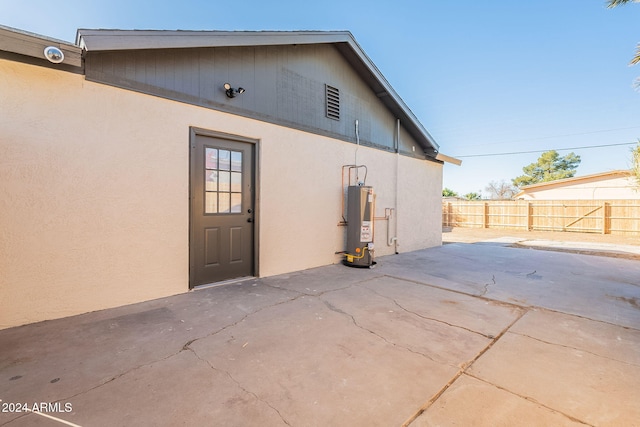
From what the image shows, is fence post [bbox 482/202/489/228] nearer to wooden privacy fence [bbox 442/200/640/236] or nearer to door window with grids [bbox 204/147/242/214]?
wooden privacy fence [bbox 442/200/640/236]

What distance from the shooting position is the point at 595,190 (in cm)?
1664

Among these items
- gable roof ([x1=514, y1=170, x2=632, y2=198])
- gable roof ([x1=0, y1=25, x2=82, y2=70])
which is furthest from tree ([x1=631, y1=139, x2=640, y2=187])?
gable roof ([x1=0, y1=25, x2=82, y2=70])

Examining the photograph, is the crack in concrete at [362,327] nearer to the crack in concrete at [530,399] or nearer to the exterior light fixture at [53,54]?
the crack in concrete at [530,399]

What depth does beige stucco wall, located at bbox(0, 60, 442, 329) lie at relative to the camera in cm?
262

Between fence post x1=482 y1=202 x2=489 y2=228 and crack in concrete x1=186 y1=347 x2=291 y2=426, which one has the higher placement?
fence post x1=482 y1=202 x2=489 y2=228

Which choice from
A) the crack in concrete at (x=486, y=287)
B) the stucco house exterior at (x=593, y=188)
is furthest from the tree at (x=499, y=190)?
the crack in concrete at (x=486, y=287)

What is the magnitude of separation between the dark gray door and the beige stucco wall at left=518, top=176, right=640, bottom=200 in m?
20.4

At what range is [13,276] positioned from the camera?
8.56 ft

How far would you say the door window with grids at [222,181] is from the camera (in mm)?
3949

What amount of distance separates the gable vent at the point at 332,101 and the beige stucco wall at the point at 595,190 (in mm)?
18281

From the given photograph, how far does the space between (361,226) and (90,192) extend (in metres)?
4.22

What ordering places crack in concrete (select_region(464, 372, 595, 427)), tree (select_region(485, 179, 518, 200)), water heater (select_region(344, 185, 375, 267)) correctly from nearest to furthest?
crack in concrete (select_region(464, 372, 595, 427)) → water heater (select_region(344, 185, 375, 267)) → tree (select_region(485, 179, 518, 200))

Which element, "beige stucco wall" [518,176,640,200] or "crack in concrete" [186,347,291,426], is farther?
"beige stucco wall" [518,176,640,200]

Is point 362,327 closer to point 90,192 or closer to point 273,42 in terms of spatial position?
point 90,192
